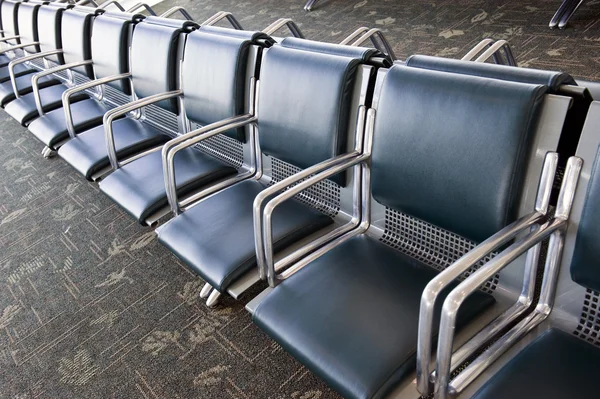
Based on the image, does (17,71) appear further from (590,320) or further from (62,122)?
(590,320)

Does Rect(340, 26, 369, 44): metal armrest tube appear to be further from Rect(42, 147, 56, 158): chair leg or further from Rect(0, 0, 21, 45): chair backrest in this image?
Rect(0, 0, 21, 45): chair backrest

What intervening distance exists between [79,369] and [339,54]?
4.47 ft

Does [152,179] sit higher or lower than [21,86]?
higher

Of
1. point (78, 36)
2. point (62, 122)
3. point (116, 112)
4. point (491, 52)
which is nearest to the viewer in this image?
point (491, 52)

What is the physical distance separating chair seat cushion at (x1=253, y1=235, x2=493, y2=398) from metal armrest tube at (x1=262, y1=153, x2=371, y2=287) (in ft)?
0.27

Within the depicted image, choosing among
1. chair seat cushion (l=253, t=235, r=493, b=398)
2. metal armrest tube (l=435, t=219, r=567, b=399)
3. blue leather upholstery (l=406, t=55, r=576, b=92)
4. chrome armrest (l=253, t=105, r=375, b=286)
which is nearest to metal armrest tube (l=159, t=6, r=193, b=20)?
chrome armrest (l=253, t=105, r=375, b=286)

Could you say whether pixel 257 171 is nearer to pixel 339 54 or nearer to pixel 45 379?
pixel 339 54

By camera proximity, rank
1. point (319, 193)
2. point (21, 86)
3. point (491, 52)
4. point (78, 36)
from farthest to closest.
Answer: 1. point (21, 86)
2. point (78, 36)
3. point (319, 193)
4. point (491, 52)

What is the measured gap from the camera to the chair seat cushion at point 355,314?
3.24ft

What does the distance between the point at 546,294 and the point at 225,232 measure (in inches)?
35.5

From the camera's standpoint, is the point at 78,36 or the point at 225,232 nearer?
the point at 225,232

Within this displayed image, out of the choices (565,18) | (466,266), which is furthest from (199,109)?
(565,18)

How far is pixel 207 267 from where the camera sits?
1.39 m

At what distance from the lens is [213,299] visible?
5.87 ft
